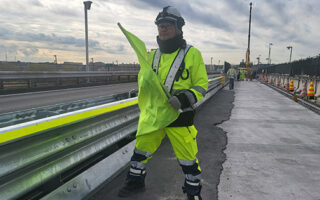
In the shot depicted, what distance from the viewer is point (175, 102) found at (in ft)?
7.97

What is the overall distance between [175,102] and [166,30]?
2.58 feet

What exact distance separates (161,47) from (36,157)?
1.62 m

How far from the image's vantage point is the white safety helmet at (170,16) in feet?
8.49

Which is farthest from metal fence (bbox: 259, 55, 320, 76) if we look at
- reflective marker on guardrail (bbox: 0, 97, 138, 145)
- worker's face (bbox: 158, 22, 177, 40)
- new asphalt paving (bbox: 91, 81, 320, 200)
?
reflective marker on guardrail (bbox: 0, 97, 138, 145)

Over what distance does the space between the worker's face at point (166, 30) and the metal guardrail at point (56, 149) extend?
3.61ft

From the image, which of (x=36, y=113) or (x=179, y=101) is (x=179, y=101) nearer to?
(x=179, y=101)

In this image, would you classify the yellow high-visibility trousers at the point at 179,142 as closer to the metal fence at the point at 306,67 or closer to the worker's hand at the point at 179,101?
the worker's hand at the point at 179,101

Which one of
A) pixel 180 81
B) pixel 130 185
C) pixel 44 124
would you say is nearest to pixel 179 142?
pixel 180 81

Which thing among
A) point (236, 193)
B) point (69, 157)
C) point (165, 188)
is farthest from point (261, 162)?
point (69, 157)

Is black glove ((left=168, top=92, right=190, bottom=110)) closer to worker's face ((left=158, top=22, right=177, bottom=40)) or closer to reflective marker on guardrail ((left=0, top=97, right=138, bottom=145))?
worker's face ((left=158, top=22, right=177, bottom=40))

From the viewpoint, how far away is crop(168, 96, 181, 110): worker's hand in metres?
2.43

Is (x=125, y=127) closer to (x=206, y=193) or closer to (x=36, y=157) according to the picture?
(x=206, y=193)

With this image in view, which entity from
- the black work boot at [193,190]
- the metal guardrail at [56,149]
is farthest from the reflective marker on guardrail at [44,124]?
the black work boot at [193,190]

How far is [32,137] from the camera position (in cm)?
199
